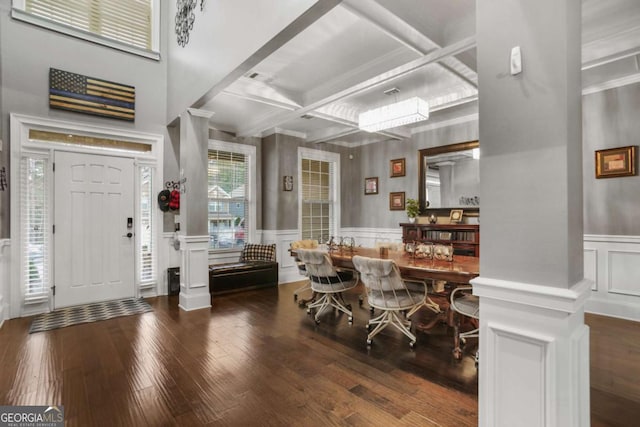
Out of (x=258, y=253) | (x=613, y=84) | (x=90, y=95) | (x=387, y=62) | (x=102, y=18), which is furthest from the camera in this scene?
(x=258, y=253)

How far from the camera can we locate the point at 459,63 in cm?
325

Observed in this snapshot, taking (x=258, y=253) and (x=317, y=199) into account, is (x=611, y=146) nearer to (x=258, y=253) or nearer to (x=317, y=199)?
(x=317, y=199)

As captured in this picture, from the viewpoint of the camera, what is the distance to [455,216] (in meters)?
5.17

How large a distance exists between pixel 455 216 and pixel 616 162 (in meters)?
2.03

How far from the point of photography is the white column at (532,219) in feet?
3.75

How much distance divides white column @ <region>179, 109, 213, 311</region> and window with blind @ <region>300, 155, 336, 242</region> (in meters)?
2.44

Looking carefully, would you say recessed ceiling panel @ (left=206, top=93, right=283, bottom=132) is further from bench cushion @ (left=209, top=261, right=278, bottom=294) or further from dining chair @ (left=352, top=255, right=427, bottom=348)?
dining chair @ (left=352, top=255, right=427, bottom=348)

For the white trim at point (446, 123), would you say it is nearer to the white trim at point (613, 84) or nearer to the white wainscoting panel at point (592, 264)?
the white trim at point (613, 84)

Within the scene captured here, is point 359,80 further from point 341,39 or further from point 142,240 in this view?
point 142,240

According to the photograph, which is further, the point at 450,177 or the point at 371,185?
the point at 371,185

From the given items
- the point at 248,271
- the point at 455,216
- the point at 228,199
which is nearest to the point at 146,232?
the point at 228,199

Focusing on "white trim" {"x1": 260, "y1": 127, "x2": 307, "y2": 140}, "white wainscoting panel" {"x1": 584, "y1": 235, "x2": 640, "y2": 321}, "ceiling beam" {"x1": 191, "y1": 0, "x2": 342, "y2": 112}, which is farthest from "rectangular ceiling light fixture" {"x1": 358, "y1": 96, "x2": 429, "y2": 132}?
"white wainscoting panel" {"x1": 584, "y1": 235, "x2": 640, "y2": 321}

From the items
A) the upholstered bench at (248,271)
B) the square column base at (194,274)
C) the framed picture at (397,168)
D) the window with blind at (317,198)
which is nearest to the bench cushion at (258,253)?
the upholstered bench at (248,271)

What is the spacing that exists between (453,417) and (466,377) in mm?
562
